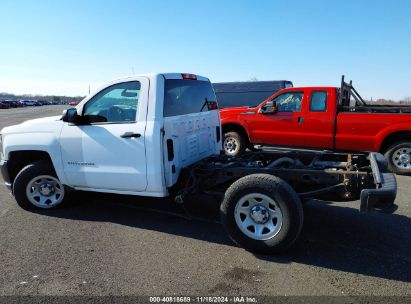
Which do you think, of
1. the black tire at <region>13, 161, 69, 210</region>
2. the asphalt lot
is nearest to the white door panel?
the black tire at <region>13, 161, 69, 210</region>

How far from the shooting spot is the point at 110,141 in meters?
4.42

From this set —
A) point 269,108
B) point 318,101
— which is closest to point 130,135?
point 269,108

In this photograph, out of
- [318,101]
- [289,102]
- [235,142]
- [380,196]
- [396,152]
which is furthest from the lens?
[235,142]

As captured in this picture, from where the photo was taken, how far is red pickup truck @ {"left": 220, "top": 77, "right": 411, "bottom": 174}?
25.5 feet

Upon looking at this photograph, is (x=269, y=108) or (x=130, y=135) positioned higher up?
(x=269, y=108)

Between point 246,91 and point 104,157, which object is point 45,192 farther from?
point 246,91

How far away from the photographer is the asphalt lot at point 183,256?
3230 mm

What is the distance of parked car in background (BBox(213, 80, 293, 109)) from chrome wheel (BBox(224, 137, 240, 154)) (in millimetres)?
4321

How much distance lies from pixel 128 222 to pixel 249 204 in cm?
179

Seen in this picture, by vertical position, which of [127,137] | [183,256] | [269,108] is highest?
[269,108]

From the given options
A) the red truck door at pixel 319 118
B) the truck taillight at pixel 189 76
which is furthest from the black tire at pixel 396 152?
the truck taillight at pixel 189 76

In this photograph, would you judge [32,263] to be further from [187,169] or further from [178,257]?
[187,169]

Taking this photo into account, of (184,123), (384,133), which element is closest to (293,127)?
(384,133)

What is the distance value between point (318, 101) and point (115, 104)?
17.7 feet
